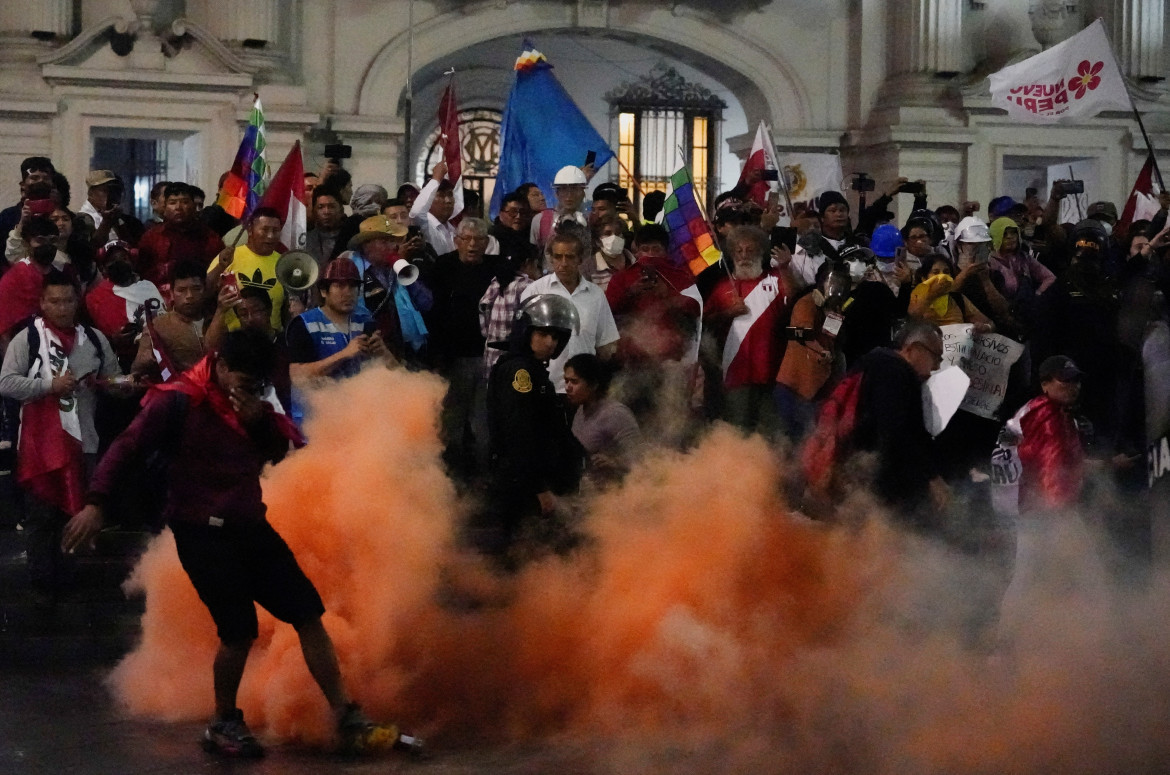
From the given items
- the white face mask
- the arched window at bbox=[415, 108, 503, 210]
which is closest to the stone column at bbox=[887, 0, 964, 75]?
the arched window at bbox=[415, 108, 503, 210]

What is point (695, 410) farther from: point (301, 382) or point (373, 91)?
point (373, 91)

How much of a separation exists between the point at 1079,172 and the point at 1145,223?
7515mm

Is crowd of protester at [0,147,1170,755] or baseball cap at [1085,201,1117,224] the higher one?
baseball cap at [1085,201,1117,224]

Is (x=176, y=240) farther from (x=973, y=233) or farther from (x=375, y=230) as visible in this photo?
(x=973, y=233)

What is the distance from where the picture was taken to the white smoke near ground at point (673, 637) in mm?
6691

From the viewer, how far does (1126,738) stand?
263 inches

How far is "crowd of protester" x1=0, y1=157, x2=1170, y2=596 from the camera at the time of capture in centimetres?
859

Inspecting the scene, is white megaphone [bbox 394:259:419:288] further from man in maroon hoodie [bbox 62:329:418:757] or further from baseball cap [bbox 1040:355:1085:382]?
baseball cap [bbox 1040:355:1085:382]

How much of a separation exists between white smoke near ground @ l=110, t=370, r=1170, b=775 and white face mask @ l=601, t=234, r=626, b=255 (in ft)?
8.57

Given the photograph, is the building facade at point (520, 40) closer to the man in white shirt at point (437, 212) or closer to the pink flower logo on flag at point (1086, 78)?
the pink flower logo on flag at point (1086, 78)

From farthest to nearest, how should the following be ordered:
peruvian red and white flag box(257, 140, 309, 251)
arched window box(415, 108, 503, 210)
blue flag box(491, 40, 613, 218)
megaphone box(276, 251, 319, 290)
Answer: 1. arched window box(415, 108, 503, 210)
2. blue flag box(491, 40, 613, 218)
3. peruvian red and white flag box(257, 140, 309, 251)
4. megaphone box(276, 251, 319, 290)

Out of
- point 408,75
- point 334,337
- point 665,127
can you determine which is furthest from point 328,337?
point 665,127

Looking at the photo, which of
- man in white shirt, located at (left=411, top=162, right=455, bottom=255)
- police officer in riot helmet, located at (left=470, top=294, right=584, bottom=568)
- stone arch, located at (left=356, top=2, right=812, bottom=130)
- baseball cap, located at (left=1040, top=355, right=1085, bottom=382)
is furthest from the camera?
stone arch, located at (left=356, top=2, right=812, bottom=130)

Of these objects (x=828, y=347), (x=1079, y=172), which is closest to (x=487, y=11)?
(x=1079, y=172)
